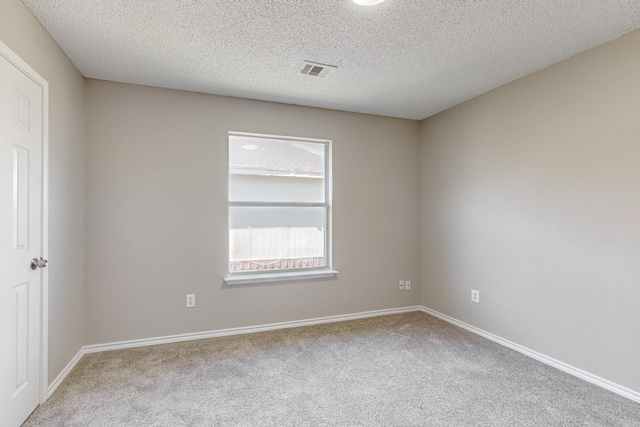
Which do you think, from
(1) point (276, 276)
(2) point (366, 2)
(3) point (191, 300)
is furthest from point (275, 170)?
(2) point (366, 2)

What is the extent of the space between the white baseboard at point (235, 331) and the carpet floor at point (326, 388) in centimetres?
9

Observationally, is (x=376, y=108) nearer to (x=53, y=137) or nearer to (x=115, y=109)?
(x=115, y=109)

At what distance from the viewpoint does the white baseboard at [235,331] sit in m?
2.96

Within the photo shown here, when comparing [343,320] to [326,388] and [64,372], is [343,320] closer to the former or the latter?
[326,388]

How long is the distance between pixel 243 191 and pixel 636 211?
3249mm

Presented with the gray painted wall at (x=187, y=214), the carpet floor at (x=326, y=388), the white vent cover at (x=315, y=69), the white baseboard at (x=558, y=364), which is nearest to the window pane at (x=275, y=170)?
the gray painted wall at (x=187, y=214)

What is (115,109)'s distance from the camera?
9.75 feet

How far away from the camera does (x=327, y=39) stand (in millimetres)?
→ 2299

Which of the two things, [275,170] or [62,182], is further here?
[275,170]

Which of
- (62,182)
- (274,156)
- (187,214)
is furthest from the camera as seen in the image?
(274,156)

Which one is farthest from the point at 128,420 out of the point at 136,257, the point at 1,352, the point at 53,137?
the point at 53,137

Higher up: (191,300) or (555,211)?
(555,211)

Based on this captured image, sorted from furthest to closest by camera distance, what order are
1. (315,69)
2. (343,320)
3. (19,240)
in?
(343,320)
(315,69)
(19,240)

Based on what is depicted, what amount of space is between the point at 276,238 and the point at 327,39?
6.90ft
